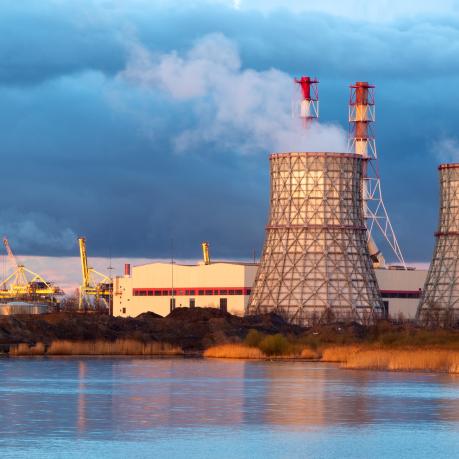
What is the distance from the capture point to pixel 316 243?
10306 cm

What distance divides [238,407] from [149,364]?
28.6 meters

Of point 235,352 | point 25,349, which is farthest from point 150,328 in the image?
point 235,352

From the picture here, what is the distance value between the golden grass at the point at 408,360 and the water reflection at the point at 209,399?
157cm

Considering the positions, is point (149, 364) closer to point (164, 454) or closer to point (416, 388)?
point (416, 388)

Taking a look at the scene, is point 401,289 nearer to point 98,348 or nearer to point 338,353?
point 98,348

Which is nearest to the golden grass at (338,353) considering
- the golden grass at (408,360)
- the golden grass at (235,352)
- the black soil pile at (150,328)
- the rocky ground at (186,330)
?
the golden grass at (235,352)

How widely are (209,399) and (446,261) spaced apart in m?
68.1

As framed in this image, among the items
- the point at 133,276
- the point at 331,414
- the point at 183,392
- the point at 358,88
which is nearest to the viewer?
the point at 331,414

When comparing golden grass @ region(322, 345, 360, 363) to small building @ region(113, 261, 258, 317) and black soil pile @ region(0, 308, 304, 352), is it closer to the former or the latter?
black soil pile @ region(0, 308, 304, 352)

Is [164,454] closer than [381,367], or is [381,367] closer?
[164,454]

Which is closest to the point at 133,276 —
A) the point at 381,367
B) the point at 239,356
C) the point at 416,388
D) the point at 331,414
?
the point at 239,356

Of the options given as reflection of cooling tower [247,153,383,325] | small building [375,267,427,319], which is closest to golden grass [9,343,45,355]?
reflection of cooling tower [247,153,383,325]

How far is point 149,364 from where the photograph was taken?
65.5 meters

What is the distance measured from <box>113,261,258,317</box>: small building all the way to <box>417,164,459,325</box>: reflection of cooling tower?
747 inches
